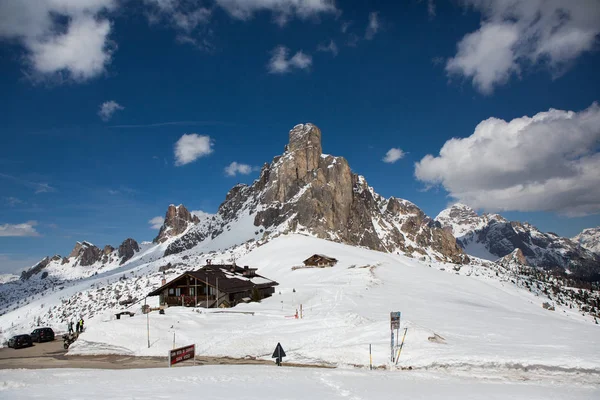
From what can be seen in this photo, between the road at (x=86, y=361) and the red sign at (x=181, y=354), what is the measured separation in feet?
9.04

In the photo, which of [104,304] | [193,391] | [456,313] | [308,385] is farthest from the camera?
[104,304]

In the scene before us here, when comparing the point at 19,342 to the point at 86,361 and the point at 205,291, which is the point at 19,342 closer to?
the point at 86,361

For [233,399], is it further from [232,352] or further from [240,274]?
[240,274]

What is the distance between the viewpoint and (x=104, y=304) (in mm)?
101125

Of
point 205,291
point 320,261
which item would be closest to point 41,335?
point 205,291

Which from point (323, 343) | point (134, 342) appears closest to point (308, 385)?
point (323, 343)

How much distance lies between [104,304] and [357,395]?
108 metres

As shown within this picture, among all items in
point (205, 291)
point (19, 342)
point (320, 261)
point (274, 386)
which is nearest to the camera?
point (274, 386)

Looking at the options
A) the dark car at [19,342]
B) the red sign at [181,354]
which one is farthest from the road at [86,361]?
the red sign at [181,354]

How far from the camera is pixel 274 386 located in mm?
12484

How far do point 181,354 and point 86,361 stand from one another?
944 centimetres

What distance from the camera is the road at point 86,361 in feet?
71.9

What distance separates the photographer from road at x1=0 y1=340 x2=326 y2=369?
71.9ft

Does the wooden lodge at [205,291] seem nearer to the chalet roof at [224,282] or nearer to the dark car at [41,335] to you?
the chalet roof at [224,282]
